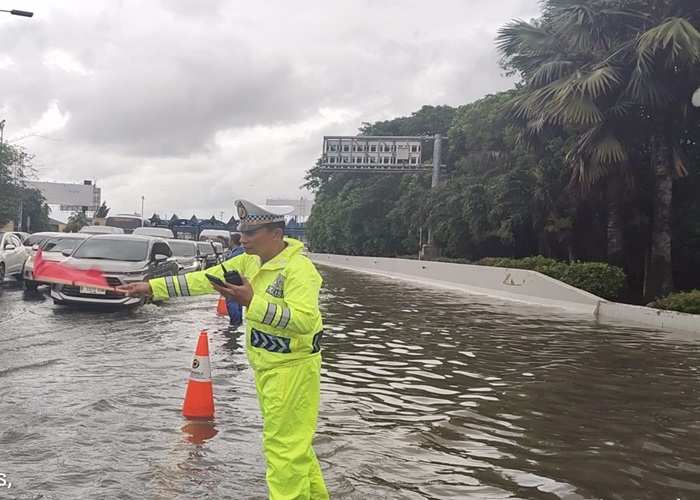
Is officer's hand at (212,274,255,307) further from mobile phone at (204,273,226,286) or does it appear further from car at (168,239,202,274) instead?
car at (168,239,202,274)

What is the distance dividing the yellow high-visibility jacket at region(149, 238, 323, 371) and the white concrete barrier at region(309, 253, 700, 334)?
12.5 meters

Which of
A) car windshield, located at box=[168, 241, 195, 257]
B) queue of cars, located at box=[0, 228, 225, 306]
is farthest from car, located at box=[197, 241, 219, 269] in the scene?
queue of cars, located at box=[0, 228, 225, 306]

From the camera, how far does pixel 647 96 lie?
18.3 m

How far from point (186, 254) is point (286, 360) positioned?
1975 centimetres

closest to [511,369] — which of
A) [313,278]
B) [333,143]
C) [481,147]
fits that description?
[313,278]

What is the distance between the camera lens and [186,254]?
23141mm

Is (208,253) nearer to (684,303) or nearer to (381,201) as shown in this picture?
(684,303)

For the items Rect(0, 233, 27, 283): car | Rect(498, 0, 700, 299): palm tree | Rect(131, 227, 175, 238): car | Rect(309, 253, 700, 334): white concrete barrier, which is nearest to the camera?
Rect(309, 253, 700, 334): white concrete barrier

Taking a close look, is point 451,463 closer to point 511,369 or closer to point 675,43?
point 511,369

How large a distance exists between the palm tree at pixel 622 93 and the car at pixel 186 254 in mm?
10355

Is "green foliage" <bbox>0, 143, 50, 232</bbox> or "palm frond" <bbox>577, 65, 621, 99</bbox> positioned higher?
"palm frond" <bbox>577, 65, 621, 99</bbox>

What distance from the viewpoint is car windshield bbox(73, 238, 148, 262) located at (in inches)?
606

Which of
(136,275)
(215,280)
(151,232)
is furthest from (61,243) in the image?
(215,280)

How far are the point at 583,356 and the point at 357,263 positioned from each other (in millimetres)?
39316
